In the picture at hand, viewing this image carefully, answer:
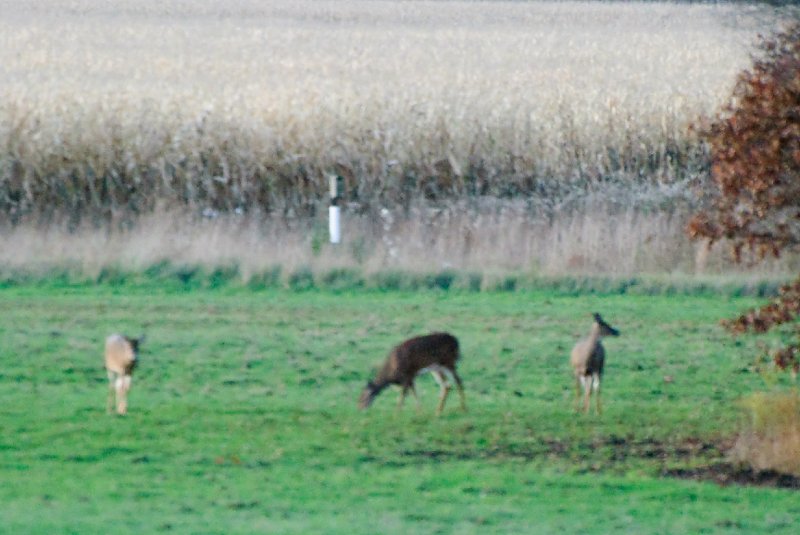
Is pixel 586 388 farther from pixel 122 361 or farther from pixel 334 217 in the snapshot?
pixel 334 217

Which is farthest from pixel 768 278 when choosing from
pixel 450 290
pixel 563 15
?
pixel 563 15

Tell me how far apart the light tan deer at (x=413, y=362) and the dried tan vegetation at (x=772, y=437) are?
204 cm

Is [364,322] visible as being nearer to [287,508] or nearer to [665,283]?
[665,283]

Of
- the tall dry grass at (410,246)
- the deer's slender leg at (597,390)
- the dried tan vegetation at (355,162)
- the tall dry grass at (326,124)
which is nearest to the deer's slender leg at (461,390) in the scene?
the deer's slender leg at (597,390)

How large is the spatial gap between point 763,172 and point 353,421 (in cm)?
332

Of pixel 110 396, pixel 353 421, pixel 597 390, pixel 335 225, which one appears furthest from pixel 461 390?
pixel 335 225

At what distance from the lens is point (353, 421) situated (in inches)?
456

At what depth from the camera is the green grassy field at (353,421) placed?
29.0ft

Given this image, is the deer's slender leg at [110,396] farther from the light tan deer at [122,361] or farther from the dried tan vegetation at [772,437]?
the dried tan vegetation at [772,437]

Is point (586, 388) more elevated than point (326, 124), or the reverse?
point (326, 124)

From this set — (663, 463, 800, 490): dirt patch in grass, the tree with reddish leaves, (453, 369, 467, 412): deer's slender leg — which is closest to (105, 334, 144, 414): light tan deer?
(453, 369, 467, 412): deer's slender leg

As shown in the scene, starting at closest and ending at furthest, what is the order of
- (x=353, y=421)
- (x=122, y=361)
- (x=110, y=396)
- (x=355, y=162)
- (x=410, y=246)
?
(x=122, y=361)
(x=353, y=421)
(x=110, y=396)
(x=410, y=246)
(x=355, y=162)

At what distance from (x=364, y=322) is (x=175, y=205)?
708 centimetres

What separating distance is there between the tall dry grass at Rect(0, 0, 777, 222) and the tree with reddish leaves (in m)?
12.6
